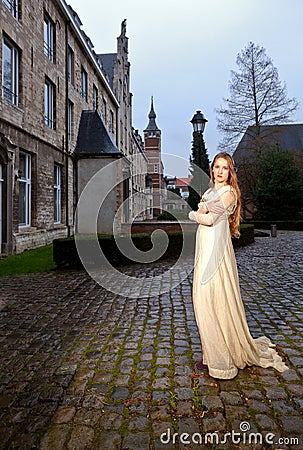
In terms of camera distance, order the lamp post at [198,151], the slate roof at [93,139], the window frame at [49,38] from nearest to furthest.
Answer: the lamp post at [198,151] < the window frame at [49,38] < the slate roof at [93,139]

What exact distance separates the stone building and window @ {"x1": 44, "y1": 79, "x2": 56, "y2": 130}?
41mm

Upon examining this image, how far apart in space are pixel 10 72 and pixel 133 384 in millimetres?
11806

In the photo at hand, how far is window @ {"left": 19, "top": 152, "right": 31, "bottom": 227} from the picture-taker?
12.7 metres

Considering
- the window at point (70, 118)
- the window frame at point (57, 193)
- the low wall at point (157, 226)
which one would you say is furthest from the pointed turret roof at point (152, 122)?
the window frame at point (57, 193)

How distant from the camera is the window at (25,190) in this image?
12742mm

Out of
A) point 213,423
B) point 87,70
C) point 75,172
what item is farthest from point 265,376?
point 87,70

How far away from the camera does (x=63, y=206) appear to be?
16672mm

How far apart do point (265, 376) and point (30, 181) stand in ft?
39.5

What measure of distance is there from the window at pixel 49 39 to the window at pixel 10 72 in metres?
3.04

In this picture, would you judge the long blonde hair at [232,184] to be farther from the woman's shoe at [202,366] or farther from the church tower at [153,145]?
the church tower at [153,145]

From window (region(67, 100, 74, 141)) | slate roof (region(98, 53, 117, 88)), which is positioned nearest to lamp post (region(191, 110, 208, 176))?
window (region(67, 100, 74, 141))

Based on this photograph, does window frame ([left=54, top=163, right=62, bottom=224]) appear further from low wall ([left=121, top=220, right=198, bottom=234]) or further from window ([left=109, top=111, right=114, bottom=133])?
window ([left=109, top=111, right=114, bottom=133])

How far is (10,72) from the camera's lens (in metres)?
11.8

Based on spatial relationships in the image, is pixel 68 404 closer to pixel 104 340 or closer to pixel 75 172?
pixel 104 340
